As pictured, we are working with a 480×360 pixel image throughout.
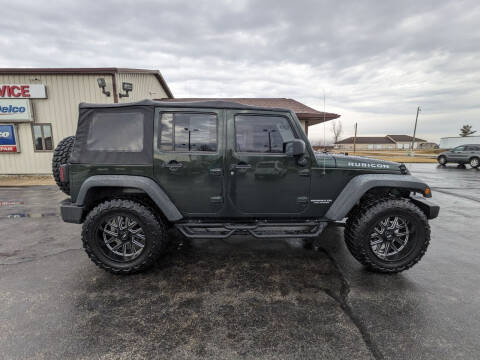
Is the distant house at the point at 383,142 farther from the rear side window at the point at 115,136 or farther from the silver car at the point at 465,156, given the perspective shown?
the rear side window at the point at 115,136

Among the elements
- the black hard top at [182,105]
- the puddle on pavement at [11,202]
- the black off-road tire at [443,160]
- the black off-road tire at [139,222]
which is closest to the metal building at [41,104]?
the puddle on pavement at [11,202]

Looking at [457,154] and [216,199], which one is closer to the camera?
[216,199]

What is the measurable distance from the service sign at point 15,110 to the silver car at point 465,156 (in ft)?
86.7

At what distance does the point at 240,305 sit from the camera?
7.36ft

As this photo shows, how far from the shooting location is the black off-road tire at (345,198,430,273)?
9.05 ft

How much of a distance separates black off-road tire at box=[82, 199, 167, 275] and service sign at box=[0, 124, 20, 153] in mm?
11874

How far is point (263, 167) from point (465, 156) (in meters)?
21.4

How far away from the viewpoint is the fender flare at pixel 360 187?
9.13ft

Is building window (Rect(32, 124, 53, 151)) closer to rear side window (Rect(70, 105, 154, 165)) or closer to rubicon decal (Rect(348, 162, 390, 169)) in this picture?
rear side window (Rect(70, 105, 154, 165))

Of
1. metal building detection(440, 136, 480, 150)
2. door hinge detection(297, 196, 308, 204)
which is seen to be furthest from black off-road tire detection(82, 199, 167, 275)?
metal building detection(440, 136, 480, 150)

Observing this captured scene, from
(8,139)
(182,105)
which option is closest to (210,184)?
(182,105)

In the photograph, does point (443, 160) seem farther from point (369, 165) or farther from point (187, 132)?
point (187, 132)

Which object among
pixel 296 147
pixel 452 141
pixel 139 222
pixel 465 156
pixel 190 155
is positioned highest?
pixel 452 141

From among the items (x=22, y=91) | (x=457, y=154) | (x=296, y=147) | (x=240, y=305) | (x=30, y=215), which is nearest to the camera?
(x=240, y=305)
